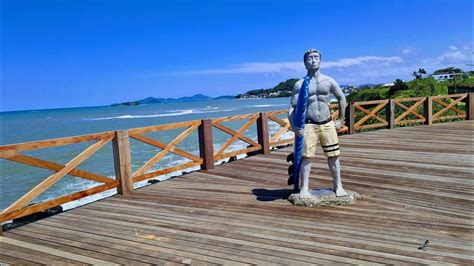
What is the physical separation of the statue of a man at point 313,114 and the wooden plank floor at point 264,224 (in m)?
0.55

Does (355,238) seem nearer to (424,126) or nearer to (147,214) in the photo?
(147,214)

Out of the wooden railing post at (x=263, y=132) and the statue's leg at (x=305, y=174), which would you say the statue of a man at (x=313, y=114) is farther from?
the wooden railing post at (x=263, y=132)

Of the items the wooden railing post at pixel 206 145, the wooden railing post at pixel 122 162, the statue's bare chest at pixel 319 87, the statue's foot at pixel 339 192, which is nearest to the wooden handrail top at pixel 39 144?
the wooden railing post at pixel 122 162

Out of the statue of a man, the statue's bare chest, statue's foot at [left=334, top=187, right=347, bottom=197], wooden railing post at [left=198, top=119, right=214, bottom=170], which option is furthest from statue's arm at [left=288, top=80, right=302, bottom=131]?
wooden railing post at [left=198, top=119, right=214, bottom=170]

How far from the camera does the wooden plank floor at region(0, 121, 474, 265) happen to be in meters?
3.31

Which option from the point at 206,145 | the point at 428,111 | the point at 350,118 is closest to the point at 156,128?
the point at 206,145

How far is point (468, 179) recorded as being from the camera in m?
5.47

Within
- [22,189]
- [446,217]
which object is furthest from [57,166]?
[22,189]

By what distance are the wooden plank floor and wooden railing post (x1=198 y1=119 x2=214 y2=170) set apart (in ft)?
1.65

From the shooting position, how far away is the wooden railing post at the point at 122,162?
5.60 meters

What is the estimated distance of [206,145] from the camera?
7.01 metres

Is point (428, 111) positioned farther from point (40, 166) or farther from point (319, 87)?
point (40, 166)

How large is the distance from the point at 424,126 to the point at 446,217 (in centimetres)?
879

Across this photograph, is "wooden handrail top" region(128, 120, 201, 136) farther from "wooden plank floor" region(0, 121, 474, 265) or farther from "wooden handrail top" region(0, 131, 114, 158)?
"wooden plank floor" region(0, 121, 474, 265)
